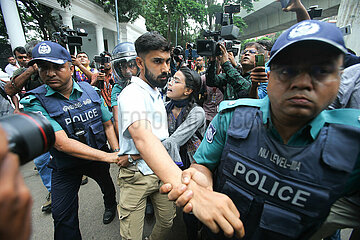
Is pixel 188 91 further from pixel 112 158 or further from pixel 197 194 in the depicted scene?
pixel 197 194

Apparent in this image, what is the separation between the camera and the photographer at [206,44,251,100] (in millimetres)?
2287

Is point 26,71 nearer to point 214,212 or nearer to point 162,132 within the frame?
point 162,132

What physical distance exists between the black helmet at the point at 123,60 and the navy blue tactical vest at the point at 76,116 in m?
0.99

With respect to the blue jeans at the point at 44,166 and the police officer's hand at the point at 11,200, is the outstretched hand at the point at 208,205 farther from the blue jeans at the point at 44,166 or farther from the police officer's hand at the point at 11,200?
the blue jeans at the point at 44,166

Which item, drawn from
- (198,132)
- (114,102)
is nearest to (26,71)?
(114,102)

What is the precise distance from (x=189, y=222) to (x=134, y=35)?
748 inches

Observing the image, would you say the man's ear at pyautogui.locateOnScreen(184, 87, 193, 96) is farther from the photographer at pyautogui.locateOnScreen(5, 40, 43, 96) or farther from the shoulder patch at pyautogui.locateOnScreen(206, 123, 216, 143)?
the photographer at pyautogui.locateOnScreen(5, 40, 43, 96)

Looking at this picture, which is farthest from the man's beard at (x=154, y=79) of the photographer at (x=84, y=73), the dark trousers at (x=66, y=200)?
the photographer at (x=84, y=73)

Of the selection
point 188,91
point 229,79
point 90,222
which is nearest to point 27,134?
point 188,91

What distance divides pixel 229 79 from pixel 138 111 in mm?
1474

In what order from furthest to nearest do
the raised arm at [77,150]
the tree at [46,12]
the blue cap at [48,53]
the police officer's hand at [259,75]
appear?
the tree at [46,12], the police officer's hand at [259,75], the blue cap at [48,53], the raised arm at [77,150]

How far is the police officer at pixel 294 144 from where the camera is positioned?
815 mm

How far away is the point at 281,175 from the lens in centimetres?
91

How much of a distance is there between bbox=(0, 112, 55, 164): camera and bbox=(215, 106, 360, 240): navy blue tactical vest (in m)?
0.87
